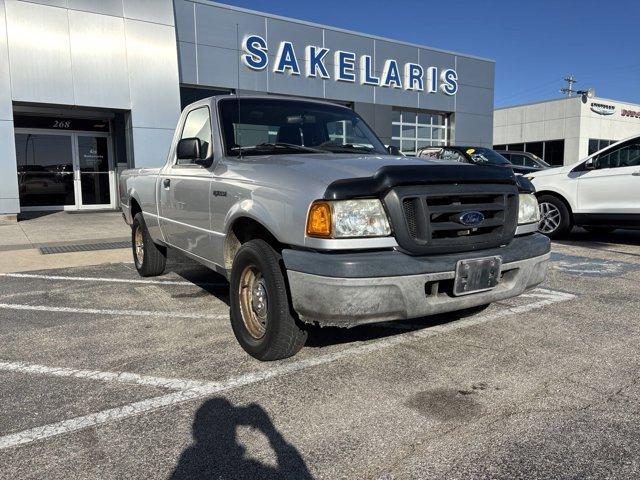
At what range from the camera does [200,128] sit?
4812 mm

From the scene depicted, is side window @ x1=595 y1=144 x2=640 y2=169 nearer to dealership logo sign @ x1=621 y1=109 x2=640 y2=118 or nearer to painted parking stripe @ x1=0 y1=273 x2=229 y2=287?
painted parking stripe @ x1=0 y1=273 x2=229 y2=287

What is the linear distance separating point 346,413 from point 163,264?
4.17 m

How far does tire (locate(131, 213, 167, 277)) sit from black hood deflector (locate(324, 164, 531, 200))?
375 cm

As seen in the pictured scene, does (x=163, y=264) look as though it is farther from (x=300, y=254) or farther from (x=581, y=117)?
(x=581, y=117)

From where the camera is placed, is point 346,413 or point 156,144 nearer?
point 346,413

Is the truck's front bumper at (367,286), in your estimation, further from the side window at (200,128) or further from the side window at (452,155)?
the side window at (452,155)

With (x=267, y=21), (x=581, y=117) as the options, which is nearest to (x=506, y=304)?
(x=267, y=21)

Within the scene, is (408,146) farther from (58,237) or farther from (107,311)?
(107,311)

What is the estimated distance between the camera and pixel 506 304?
5.07 m

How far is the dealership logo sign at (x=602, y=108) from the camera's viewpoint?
112 ft

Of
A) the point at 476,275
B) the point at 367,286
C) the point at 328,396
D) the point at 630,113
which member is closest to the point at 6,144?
the point at 328,396

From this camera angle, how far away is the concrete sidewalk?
783cm

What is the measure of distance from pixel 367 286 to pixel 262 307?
37.9 inches

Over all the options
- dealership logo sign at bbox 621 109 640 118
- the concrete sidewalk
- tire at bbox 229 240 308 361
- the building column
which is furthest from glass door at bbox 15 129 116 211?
dealership logo sign at bbox 621 109 640 118
